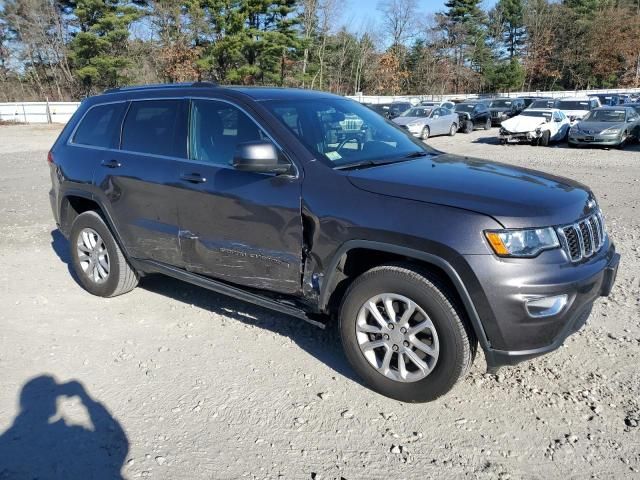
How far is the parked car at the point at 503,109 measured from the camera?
98.6ft

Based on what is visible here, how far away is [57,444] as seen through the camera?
287 cm

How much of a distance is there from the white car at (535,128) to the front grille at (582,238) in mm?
17690

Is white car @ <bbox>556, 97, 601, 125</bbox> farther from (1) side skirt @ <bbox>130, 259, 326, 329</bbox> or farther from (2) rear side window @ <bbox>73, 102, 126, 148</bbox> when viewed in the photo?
(1) side skirt @ <bbox>130, 259, 326, 329</bbox>

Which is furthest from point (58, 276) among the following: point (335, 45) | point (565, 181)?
point (335, 45)

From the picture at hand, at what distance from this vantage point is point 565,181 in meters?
3.55

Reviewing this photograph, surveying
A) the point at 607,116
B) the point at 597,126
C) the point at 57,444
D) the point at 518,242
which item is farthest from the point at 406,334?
the point at 607,116

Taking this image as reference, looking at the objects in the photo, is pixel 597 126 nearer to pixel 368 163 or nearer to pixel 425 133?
pixel 425 133

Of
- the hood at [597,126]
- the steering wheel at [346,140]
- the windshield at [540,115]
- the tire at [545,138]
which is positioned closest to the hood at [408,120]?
the windshield at [540,115]

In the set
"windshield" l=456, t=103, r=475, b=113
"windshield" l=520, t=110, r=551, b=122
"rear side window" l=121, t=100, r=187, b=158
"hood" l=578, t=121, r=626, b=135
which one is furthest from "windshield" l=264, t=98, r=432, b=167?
"windshield" l=456, t=103, r=475, b=113

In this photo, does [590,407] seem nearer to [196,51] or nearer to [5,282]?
[5,282]

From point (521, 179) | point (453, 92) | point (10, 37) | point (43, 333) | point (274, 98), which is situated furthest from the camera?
point (453, 92)

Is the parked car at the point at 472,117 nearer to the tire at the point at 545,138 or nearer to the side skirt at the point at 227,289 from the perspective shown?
the tire at the point at 545,138

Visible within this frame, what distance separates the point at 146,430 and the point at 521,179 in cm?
270

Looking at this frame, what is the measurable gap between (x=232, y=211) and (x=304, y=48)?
4359 cm
